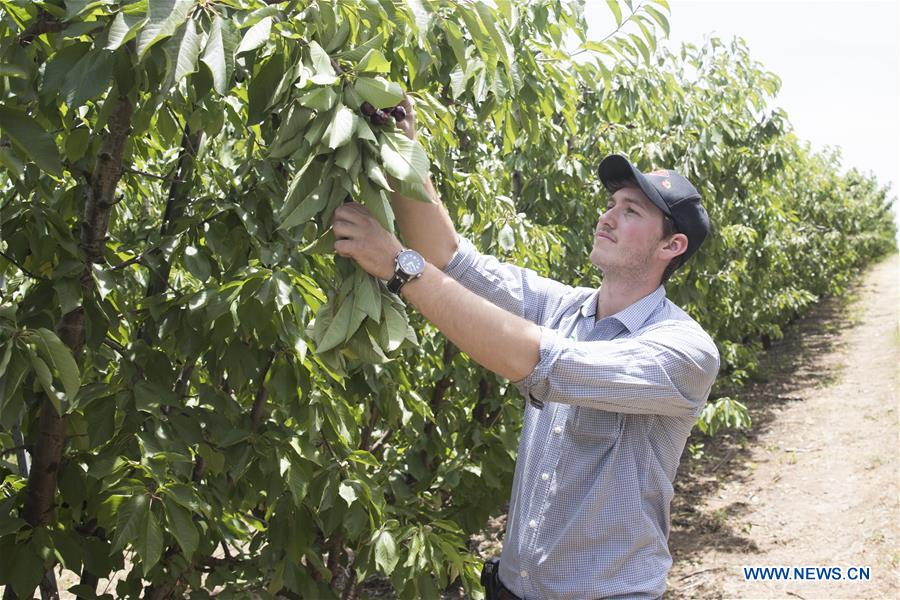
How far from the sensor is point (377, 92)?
1.48 m

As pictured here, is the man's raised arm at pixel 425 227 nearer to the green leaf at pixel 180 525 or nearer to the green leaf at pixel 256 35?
the green leaf at pixel 256 35

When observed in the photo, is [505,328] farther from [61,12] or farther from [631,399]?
[61,12]

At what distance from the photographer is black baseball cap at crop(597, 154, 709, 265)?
2244mm

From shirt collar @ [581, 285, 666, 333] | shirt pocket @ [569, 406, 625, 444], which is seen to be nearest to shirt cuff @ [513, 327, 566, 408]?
shirt pocket @ [569, 406, 625, 444]

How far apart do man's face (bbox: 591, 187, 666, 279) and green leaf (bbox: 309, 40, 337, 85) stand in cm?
98

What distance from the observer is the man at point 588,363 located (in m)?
1.76

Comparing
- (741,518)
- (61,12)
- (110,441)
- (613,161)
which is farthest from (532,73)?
(741,518)

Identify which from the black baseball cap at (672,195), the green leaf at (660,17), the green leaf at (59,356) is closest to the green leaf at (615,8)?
the green leaf at (660,17)

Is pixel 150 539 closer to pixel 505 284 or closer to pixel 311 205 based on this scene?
pixel 311 205

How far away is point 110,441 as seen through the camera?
2289 mm

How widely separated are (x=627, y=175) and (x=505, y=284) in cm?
42

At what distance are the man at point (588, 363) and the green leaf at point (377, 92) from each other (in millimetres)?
234

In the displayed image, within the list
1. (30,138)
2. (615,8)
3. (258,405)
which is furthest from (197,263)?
(615,8)

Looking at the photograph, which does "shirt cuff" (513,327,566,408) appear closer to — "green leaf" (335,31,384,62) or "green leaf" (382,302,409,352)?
"green leaf" (382,302,409,352)
